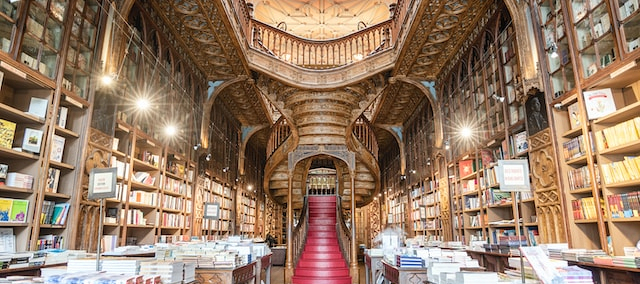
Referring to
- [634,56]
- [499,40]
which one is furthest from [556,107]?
[499,40]

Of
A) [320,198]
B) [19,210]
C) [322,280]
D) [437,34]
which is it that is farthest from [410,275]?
[320,198]

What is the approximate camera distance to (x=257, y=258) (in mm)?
5125

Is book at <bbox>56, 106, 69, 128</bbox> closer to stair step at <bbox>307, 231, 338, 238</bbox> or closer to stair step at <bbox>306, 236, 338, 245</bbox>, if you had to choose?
stair step at <bbox>306, 236, 338, 245</bbox>

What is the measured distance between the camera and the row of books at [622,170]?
3402 millimetres

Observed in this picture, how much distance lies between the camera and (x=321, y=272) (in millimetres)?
8766

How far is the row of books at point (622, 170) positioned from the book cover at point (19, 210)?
5.36 metres

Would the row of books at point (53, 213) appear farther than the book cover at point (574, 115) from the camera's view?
No

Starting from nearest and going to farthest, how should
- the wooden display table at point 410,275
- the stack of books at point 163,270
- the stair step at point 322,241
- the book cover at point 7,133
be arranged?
the stack of books at point 163,270, the book cover at point 7,133, the wooden display table at point 410,275, the stair step at point 322,241

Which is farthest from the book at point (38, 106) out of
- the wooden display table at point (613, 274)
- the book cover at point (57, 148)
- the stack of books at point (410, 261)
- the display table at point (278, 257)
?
the display table at point (278, 257)

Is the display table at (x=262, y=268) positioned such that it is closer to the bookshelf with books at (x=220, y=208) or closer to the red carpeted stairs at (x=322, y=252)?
the bookshelf with books at (x=220, y=208)

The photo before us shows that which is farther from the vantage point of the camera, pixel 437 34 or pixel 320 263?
pixel 320 263

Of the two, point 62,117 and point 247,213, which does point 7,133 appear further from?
point 247,213

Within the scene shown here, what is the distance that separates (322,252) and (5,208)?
742cm

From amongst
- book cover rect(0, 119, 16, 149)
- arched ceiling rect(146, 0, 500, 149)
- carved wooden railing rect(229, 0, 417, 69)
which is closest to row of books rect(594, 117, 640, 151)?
arched ceiling rect(146, 0, 500, 149)
